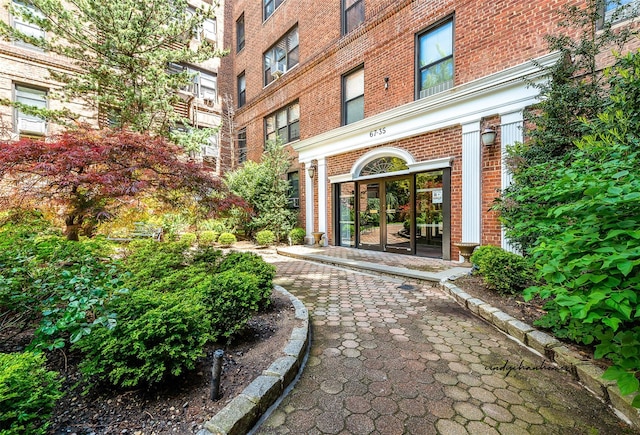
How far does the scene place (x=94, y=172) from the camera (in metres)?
3.53

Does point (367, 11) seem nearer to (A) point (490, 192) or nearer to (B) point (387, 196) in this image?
(B) point (387, 196)

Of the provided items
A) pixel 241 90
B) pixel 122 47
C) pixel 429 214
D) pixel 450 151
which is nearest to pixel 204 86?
pixel 241 90

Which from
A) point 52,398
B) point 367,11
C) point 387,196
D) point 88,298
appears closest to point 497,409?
point 52,398

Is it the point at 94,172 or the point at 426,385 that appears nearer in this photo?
the point at 426,385

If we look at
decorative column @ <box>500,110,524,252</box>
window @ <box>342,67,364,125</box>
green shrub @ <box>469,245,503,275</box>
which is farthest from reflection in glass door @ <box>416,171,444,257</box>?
window @ <box>342,67,364,125</box>

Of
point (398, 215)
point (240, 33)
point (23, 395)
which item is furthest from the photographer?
point (240, 33)

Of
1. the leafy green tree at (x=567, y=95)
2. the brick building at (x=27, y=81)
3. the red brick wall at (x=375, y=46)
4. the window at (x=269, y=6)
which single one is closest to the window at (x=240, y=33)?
the red brick wall at (x=375, y=46)

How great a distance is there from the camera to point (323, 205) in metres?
10.3

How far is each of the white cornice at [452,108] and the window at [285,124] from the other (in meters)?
3.14

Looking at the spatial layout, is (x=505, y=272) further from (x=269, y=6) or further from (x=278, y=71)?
(x=269, y=6)

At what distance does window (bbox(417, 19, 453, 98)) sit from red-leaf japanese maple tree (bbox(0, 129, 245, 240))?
6213mm

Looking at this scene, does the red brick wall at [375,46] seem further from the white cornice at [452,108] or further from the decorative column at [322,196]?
the decorative column at [322,196]

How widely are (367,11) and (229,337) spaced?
9.95 meters

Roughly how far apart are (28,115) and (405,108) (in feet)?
48.4
